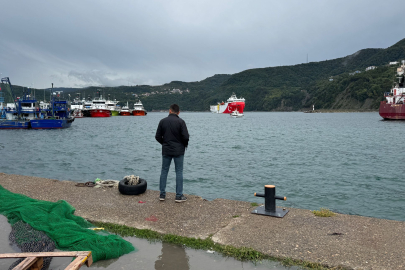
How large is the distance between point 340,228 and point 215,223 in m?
1.93

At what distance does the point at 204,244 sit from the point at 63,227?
78.8 inches

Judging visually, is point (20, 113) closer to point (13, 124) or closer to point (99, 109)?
point (13, 124)

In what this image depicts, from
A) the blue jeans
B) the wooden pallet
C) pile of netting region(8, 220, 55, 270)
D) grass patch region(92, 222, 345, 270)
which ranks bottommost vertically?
grass patch region(92, 222, 345, 270)

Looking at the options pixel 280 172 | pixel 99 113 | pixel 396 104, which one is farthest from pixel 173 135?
pixel 99 113

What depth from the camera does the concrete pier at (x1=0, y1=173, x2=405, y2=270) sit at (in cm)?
373

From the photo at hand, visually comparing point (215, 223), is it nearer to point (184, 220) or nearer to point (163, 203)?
point (184, 220)

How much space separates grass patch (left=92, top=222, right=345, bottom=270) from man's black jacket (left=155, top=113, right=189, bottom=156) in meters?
1.66

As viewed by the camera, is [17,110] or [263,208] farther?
[17,110]

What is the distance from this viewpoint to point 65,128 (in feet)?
164

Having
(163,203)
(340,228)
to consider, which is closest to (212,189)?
(163,203)

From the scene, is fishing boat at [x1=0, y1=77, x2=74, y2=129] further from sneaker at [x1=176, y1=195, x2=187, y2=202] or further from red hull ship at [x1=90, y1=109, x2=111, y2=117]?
red hull ship at [x1=90, y1=109, x2=111, y2=117]

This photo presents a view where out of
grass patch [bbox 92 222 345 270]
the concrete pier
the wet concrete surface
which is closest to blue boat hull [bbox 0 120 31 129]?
the concrete pier

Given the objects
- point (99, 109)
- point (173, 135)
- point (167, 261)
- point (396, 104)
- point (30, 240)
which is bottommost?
point (167, 261)

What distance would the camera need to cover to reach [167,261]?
12.2 feet
